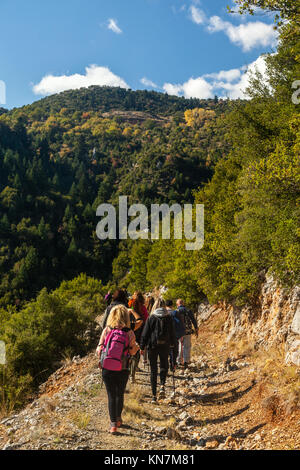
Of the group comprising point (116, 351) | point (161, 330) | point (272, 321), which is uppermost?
point (116, 351)

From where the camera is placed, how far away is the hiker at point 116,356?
5117mm

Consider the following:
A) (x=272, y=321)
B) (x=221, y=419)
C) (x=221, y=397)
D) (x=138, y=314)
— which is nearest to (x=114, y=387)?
(x=221, y=419)

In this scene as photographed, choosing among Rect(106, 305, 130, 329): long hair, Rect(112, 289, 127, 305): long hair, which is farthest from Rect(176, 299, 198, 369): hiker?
Rect(106, 305, 130, 329): long hair

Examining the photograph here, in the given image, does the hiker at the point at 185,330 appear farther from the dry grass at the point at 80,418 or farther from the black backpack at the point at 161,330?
the dry grass at the point at 80,418

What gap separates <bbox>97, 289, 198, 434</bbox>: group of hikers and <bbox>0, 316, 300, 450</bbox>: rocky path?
47 cm

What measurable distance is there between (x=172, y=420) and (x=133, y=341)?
1.99 metres

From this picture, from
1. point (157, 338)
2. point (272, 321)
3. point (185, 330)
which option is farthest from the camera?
point (272, 321)

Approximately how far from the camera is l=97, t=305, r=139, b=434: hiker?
512cm

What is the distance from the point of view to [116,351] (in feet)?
16.8

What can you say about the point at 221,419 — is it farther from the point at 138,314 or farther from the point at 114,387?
the point at 138,314

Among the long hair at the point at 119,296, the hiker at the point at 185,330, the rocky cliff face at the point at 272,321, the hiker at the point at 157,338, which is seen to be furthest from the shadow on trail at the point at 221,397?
the long hair at the point at 119,296

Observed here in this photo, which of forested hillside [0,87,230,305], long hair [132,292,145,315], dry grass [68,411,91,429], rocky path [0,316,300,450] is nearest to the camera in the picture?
rocky path [0,316,300,450]

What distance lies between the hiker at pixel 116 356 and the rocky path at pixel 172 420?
1.69 feet

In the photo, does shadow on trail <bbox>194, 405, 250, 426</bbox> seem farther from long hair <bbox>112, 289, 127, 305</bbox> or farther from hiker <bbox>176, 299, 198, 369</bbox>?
hiker <bbox>176, 299, 198, 369</bbox>
